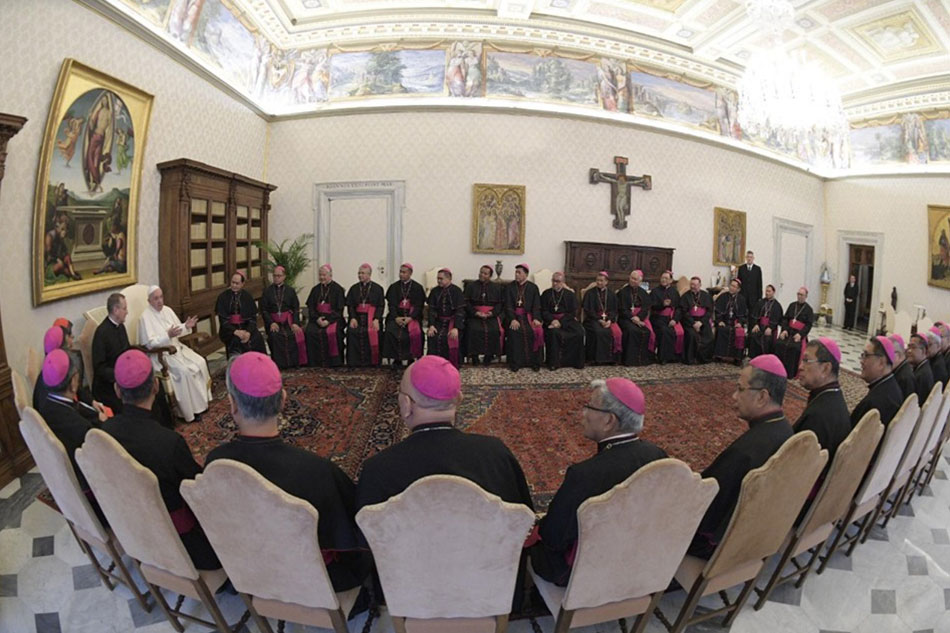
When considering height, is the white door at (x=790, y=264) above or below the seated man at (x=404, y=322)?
above

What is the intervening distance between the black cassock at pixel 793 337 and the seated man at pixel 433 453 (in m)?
7.29

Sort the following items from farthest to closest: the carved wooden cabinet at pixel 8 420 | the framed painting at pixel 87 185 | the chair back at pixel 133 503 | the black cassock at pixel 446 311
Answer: the black cassock at pixel 446 311 < the framed painting at pixel 87 185 < the carved wooden cabinet at pixel 8 420 < the chair back at pixel 133 503

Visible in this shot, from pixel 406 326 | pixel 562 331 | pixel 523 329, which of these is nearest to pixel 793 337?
pixel 562 331

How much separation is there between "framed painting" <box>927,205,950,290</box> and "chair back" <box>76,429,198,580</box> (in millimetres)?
15263

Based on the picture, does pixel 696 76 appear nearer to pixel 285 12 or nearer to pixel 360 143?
pixel 360 143

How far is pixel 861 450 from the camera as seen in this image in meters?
2.38

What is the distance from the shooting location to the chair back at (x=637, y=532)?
165 centimetres

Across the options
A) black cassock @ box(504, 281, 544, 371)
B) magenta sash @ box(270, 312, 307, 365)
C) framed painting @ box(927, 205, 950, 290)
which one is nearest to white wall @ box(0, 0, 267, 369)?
magenta sash @ box(270, 312, 307, 365)

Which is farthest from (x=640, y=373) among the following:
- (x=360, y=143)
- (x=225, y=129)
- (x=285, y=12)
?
(x=285, y=12)

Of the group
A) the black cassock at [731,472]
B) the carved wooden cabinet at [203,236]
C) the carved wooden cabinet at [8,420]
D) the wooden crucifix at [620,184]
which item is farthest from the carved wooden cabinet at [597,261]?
the carved wooden cabinet at [8,420]

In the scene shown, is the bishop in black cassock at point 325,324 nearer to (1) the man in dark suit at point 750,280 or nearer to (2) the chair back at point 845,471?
(2) the chair back at point 845,471

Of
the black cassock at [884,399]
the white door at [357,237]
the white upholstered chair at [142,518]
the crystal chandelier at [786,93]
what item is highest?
the crystal chandelier at [786,93]

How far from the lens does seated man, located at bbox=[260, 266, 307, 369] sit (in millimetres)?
6723

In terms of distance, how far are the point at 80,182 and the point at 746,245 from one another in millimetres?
13390
